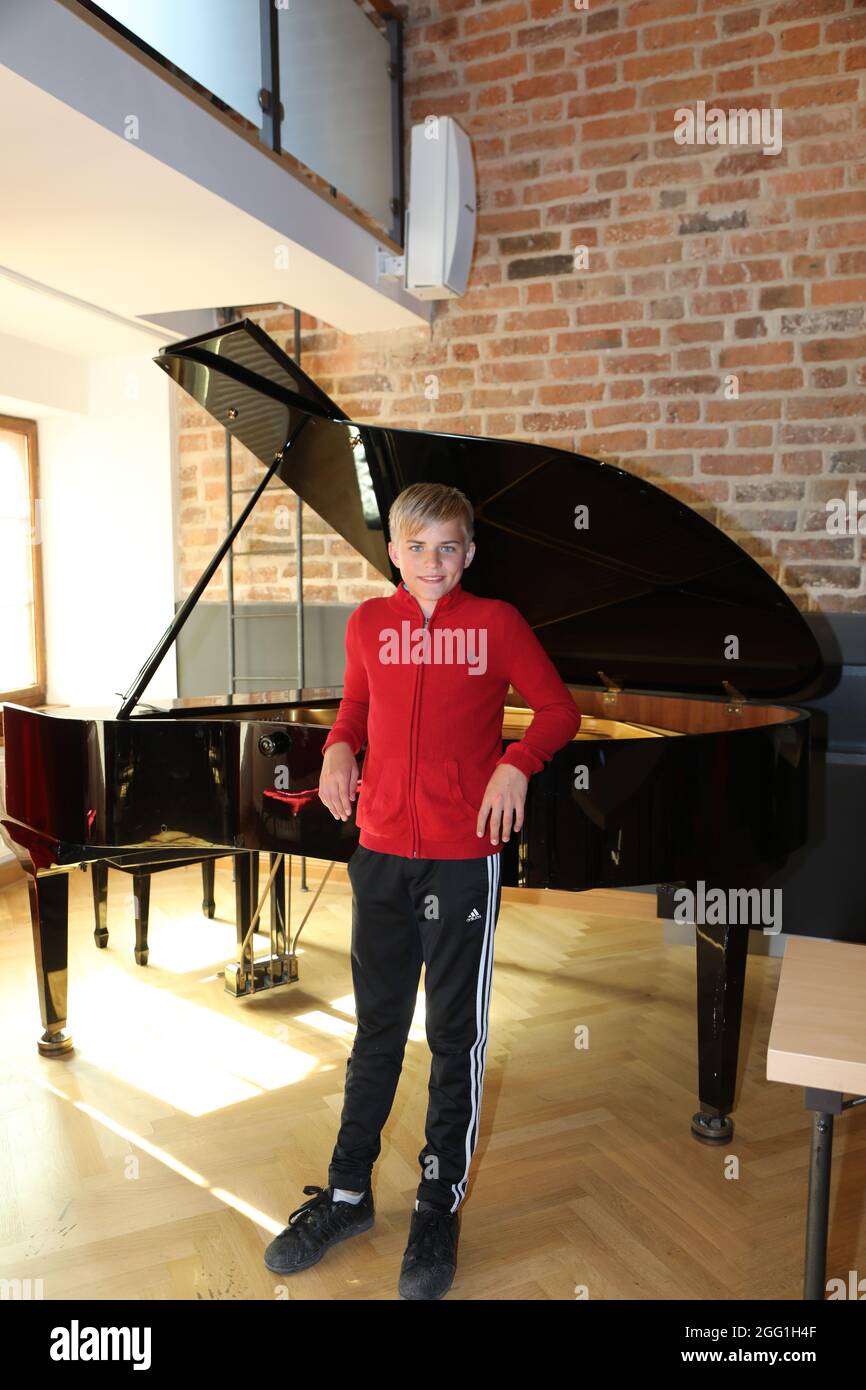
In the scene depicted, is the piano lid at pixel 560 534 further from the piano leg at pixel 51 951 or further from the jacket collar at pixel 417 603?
the piano leg at pixel 51 951

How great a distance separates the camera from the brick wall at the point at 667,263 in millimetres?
3242

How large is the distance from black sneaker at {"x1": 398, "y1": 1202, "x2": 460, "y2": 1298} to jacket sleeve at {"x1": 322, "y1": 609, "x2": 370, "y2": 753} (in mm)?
790

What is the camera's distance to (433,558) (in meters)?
1.55

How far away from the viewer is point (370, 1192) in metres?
1.77

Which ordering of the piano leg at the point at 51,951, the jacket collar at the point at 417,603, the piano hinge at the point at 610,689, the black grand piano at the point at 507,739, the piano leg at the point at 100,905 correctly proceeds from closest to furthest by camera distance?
the jacket collar at the point at 417,603
the black grand piano at the point at 507,739
the piano leg at the point at 51,951
the piano hinge at the point at 610,689
the piano leg at the point at 100,905

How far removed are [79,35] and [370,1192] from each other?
2.37m

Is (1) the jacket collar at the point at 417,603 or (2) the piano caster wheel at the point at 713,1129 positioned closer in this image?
(1) the jacket collar at the point at 417,603

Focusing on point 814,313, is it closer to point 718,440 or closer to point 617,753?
point 718,440

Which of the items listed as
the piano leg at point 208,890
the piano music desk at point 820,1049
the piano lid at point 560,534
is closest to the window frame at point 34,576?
the piano leg at point 208,890

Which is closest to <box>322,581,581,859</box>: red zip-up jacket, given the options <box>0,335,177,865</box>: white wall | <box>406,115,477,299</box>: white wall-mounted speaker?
<box>406,115,477,299</box>: white wall-mounted speaker

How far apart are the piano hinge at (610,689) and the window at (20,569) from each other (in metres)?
2.83

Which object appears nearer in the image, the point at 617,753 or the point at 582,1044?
the point at 617,753

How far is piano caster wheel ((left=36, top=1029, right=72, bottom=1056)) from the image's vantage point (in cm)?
247

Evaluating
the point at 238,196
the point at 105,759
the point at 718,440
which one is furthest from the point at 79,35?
the point at 718,440
